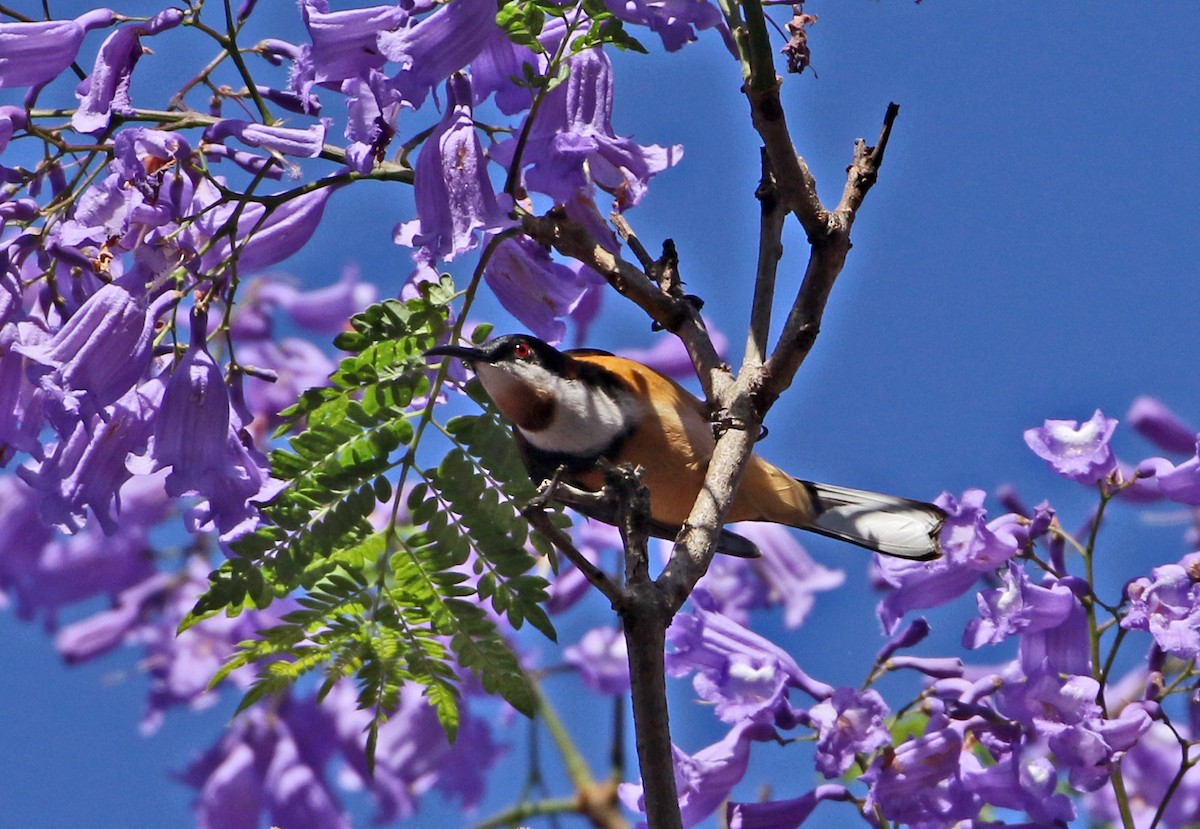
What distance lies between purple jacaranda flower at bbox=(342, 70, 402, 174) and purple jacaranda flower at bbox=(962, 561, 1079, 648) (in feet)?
4.46

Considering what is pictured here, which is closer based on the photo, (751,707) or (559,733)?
(751,707)

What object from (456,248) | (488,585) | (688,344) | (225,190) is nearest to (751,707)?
(488,585)

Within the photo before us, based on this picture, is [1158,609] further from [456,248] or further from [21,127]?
[21,127]

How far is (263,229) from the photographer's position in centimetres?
249

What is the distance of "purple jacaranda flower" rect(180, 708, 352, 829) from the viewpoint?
409 cm

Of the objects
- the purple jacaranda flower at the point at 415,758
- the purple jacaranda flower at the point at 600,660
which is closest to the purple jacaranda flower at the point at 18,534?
the purple jacaranda flower at the point at 415,758

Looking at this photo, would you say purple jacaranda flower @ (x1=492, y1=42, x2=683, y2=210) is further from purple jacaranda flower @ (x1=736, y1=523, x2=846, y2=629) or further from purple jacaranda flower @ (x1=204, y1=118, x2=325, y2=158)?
purple jacaranda flower @ (x1=736, y1=523, x2=846, y2=629)

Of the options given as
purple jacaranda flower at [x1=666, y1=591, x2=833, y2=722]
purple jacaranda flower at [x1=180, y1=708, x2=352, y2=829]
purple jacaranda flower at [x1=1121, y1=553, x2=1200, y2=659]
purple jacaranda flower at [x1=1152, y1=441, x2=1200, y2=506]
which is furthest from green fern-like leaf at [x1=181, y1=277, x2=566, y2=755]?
purple jacaranda flower at [x1=180, y1=708, x2=352, y2=829]

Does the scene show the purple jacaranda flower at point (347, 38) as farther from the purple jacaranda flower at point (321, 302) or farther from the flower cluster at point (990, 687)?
the purple jacaranda flower at point (321, 302)

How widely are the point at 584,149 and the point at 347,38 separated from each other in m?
0.39

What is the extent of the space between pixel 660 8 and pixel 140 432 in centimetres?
106

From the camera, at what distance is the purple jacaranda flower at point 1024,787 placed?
2.68m

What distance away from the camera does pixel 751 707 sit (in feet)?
9.54

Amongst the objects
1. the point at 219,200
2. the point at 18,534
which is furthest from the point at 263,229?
the point at 18,534
